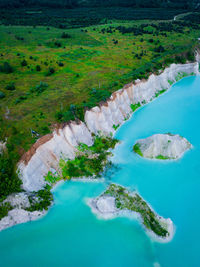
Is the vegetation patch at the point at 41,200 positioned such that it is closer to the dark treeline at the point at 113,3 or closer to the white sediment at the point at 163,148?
the white sediment at the point at 163,148

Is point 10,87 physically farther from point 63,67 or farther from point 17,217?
point 17,217

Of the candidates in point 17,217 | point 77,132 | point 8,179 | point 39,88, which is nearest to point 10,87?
point 39,88

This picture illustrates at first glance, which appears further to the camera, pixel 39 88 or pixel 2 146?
pixel 39 88

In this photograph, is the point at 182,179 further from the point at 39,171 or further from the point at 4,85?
the point at 4,85

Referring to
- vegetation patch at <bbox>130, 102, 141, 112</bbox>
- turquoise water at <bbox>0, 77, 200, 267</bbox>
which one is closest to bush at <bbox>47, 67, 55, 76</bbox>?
vegetation patch at <bbox>130, 102, 141, 112</bbox>

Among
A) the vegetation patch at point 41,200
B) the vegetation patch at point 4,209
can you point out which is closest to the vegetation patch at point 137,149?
the vegetation patch at point 41,200
